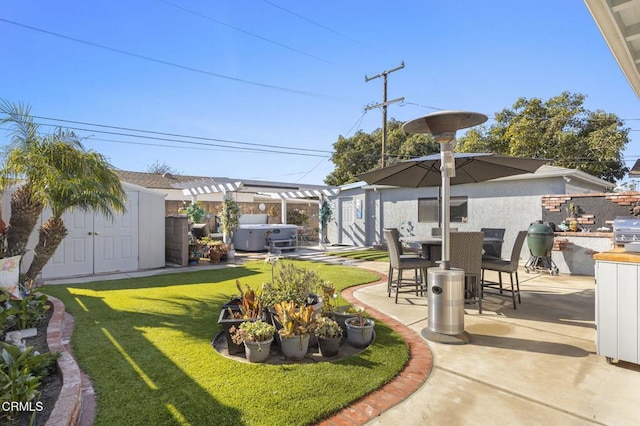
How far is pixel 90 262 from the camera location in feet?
26.3

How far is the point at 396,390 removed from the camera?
2619 mm

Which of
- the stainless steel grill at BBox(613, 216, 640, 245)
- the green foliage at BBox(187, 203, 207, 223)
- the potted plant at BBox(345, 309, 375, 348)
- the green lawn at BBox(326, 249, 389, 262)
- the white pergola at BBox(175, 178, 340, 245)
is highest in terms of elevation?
the white pergola at BBox(175, 178, 340, 245)

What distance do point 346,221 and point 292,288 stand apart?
11408 mm

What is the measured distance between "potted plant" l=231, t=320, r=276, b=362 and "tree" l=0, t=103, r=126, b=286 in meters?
2.93

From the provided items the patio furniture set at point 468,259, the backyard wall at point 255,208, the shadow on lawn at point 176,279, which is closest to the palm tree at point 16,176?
the shadow on lawn at point 176,279

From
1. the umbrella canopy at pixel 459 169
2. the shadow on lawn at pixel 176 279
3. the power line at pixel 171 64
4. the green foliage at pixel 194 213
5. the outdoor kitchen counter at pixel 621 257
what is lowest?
the shadow on lawn at pixel 176 279

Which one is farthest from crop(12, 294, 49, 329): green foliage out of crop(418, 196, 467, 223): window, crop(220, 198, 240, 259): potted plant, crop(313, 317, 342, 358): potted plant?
crop(418, 196, 467, 223): window

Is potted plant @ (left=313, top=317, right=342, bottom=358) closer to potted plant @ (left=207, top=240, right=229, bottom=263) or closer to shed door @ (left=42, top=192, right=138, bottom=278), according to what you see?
shed door @ (left=42, top=192, right=138, bottom=278)

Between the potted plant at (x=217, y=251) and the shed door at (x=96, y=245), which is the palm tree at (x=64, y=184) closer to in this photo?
the shed door at (x=96, y=245)

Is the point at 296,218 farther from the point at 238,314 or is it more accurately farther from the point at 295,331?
the point at 295,331

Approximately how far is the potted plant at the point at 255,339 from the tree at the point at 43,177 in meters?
2.93

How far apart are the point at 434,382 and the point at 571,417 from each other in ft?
2.97

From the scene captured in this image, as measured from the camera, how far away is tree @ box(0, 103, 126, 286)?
4.22 metres

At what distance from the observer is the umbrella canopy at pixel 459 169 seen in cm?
472
